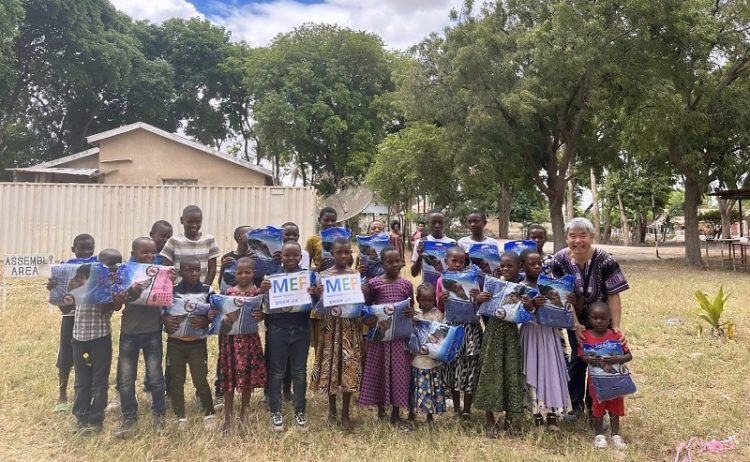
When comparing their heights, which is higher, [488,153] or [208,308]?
[488,153]

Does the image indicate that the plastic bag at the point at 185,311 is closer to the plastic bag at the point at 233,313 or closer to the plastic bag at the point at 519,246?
the plastic bag at the point at 233,313

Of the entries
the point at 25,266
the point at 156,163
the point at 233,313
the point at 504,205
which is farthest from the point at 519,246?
the point at 504,205

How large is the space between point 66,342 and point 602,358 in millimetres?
4229

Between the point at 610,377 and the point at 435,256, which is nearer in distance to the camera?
the point at 610,377

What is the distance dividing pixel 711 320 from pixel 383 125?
24207 millimetres

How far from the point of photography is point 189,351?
3740 millimetres

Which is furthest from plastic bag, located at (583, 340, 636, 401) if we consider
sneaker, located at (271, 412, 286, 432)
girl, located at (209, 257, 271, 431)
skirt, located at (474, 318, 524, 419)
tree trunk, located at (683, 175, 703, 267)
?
tree trunk, located at (683, 175, 703, 267)

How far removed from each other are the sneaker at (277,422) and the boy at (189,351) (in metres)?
0.44

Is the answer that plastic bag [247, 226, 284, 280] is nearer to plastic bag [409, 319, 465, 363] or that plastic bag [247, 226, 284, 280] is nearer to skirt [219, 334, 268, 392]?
skirt [219, 334, 268, 392]

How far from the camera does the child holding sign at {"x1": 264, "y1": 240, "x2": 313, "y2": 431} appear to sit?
148 inches

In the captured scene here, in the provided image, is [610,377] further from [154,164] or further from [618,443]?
[154,164]

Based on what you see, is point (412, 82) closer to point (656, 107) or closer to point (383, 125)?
point (656, 107)

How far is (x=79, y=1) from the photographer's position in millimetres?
23234

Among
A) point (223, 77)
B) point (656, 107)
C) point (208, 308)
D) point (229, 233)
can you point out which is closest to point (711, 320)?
point (208, 308)
